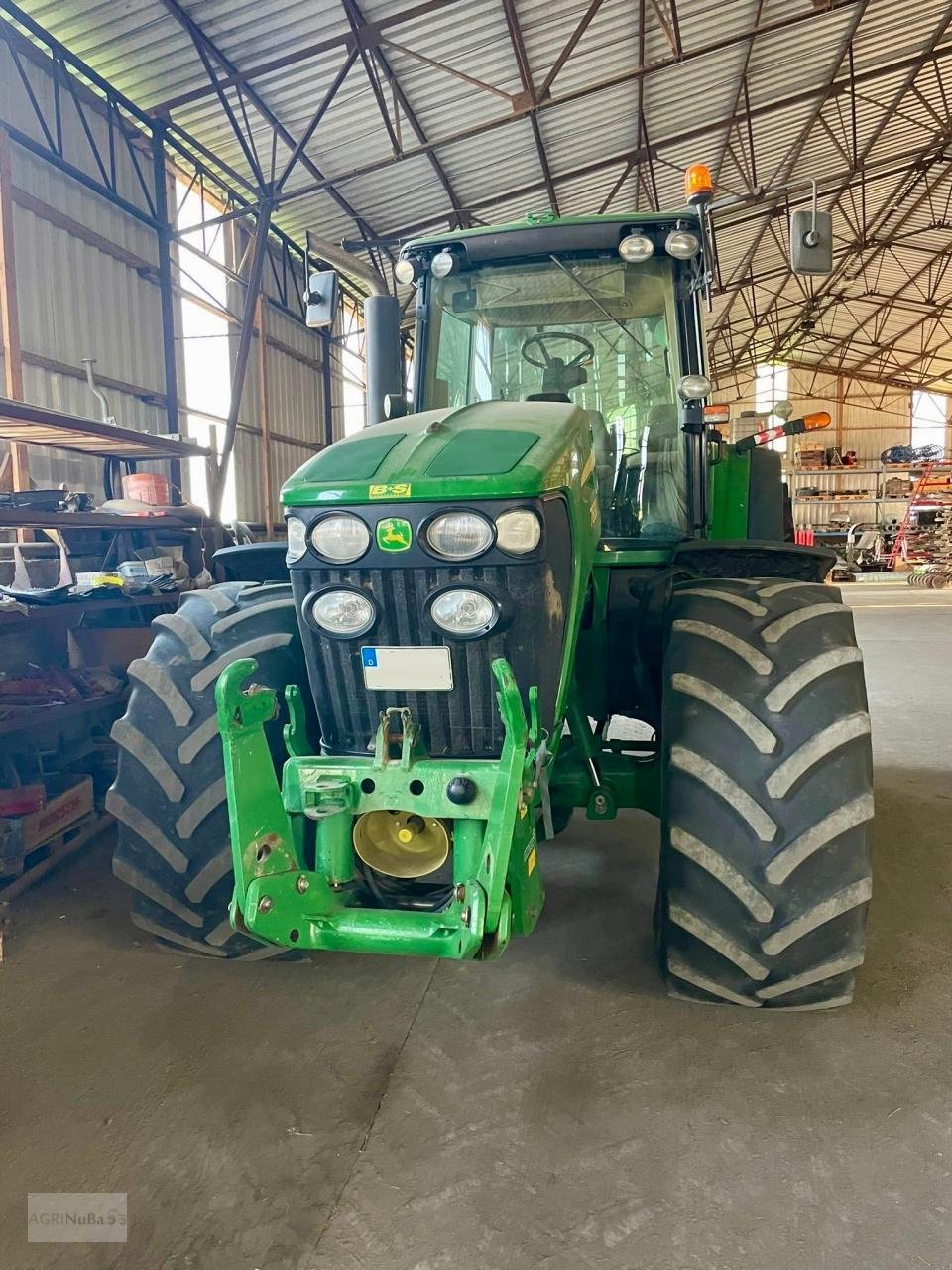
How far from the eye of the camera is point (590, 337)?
3320mm

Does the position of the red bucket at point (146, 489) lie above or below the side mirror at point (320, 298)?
below

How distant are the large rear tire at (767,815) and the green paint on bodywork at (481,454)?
744 millimetres

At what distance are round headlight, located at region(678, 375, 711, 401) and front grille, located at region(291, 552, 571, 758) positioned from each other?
1.18 metres

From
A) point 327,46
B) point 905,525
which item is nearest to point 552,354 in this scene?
point 327,46

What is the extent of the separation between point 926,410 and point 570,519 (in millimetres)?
34195

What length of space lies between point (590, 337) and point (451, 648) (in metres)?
1.70

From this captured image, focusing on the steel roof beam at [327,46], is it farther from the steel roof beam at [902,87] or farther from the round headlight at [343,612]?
the round headlight at [343,612]

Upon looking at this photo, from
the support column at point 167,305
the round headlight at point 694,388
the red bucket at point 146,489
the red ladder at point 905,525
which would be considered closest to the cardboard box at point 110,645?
the red bucket at point 146,489

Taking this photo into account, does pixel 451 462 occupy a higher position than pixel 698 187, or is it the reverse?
pixel 698 187

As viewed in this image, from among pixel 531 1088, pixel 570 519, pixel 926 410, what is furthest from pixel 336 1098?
pixel 926 410

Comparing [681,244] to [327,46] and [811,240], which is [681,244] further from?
[327,46]

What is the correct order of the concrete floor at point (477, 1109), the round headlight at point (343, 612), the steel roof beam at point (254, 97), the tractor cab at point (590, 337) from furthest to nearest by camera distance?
1. the steel roof beam at point (254, 97)
2. the tractor cab at point (590, 337)
3. the round headlight at point (343, 612)
4. the concrete floor at point (477, 1109)

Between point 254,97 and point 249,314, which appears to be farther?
point 249,314

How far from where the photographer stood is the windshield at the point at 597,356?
3.21 metres
